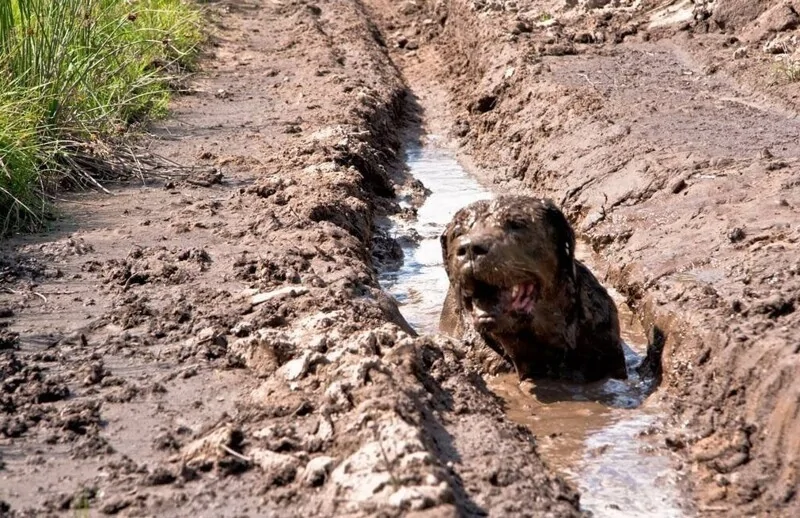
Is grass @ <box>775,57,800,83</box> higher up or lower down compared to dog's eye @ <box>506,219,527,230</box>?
lower down

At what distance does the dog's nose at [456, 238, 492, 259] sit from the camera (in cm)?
563

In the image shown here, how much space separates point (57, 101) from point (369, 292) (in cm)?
387

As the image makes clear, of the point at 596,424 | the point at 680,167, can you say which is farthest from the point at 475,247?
the point at 680,167

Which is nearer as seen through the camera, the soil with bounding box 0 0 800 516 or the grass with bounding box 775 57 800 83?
the soil with bounding box 0 0 800 516

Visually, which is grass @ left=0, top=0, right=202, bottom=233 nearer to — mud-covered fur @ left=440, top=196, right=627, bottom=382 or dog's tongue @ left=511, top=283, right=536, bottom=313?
mud-covered fur @ left=440, top=196, right=627, bottom=382

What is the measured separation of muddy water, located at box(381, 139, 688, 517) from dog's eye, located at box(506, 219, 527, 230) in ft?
3.16

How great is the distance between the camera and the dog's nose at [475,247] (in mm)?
5629

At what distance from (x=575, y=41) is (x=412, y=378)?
9.58 metres

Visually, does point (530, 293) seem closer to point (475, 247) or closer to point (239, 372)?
point (475, 247)

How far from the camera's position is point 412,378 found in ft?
16.4

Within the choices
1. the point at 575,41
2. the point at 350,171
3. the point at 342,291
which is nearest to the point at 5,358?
the point at 342,291

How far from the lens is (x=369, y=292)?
6602mm

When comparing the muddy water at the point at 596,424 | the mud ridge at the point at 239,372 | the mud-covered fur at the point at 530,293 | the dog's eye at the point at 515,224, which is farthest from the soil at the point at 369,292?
the dog's eye at the point at 515,224

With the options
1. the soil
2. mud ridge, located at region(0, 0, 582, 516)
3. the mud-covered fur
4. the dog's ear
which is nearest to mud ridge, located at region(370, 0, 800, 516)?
the soil
